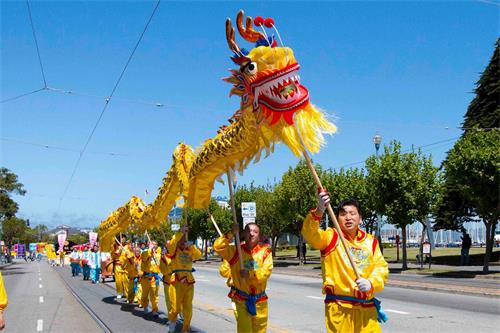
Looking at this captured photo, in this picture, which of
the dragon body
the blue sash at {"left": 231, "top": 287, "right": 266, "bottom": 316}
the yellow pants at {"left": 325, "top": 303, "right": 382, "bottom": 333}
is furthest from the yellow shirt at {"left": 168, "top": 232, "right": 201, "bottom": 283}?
the yellow pants at {"left": 325, "top": 303, "right": 382, "bottom": 333}

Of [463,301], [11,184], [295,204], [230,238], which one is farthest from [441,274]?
[11,184]

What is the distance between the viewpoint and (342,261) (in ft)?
16.3

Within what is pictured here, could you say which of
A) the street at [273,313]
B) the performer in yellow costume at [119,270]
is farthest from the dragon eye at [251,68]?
the performer in yellow costume at [119,270]

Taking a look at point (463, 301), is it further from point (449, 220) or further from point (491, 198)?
point (449, 220)

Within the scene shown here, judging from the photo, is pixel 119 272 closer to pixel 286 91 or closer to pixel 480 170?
pixel 286 91

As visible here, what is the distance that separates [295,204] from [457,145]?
14480mm

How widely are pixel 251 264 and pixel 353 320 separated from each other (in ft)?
7.37

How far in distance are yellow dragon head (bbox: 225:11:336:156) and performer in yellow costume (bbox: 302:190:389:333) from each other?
0.74 m

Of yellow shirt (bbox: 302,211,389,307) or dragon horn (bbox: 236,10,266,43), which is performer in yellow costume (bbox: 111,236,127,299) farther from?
yellow shirt (bbox: 302,211,389,307)

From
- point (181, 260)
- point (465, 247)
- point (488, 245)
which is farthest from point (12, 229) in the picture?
point (181, 260)

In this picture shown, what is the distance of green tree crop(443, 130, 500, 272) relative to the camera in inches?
809

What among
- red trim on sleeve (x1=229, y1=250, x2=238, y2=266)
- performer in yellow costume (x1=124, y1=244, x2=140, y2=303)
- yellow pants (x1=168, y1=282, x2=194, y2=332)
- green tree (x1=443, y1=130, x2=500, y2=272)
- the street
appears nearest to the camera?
red trim on sleeve (x1=229, y1=250, x2=238, y2=266)

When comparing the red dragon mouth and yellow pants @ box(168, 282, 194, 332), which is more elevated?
the red dragon mouth

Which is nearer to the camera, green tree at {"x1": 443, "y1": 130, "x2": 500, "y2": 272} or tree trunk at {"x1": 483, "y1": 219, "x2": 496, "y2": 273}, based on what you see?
green tree at {"x1": 443, "y1": 130, "x2": 500, "y2": 272}
